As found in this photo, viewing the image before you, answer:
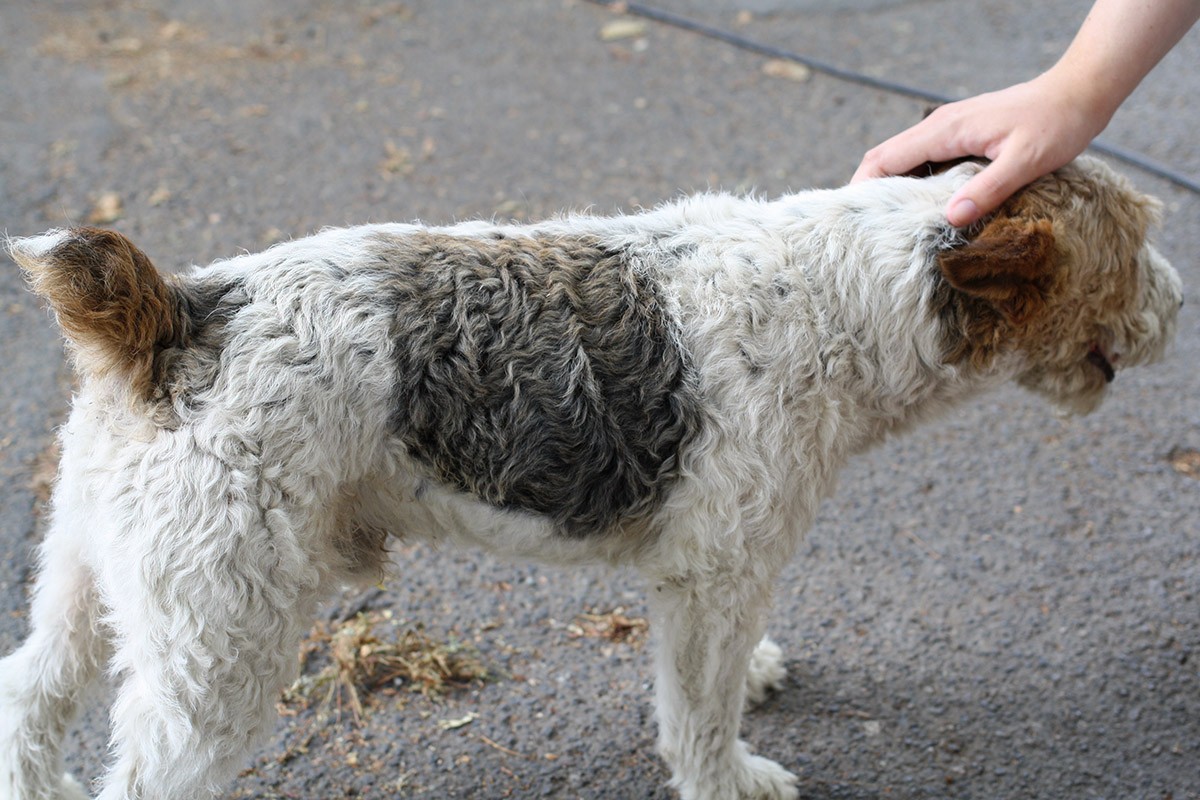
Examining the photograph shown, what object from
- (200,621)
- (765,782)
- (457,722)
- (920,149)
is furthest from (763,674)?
(200,621)

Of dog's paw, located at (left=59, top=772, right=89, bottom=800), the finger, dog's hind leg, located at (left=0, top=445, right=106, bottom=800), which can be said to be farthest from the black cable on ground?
dog's paw, located at (left=59, top=772, right=89, bottom=800)

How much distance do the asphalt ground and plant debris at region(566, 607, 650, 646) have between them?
13mm

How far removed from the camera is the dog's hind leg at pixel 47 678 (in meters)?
2.77

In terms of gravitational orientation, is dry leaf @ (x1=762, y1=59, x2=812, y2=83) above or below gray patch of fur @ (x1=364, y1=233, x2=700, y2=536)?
below

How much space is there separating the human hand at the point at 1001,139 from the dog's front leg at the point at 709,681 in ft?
3.75

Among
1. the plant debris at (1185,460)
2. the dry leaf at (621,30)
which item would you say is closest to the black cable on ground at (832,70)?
the dry leaf at (621,30)

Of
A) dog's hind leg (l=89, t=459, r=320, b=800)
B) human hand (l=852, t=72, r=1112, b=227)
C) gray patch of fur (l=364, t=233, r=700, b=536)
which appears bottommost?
dog's hind leg (l=89, t=459, r=320, b=800)

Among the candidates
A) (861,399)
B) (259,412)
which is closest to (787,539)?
(861,399)

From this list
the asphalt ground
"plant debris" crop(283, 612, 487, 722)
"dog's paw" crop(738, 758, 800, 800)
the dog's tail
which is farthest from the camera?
"plant debris" crop(283, 612, 487, 722)

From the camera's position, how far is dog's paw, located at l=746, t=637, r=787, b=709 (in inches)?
135

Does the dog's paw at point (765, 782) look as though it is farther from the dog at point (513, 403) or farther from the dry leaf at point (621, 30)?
the dry leaf at point (621, 30)

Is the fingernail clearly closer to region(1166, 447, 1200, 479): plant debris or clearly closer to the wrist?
the wrist

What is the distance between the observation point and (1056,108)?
2807 mm

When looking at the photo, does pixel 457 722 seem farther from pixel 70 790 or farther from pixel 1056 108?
pixel 1056 108
